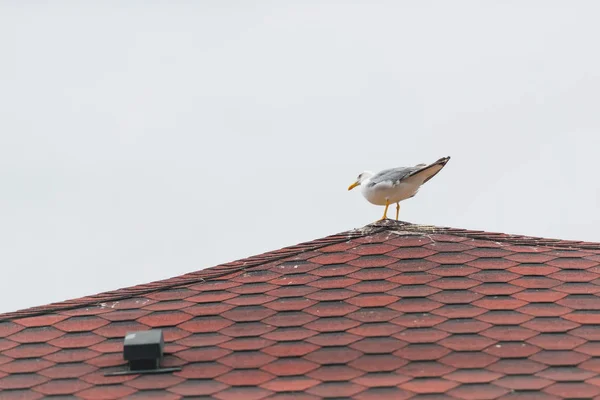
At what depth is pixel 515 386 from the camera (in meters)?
6.31

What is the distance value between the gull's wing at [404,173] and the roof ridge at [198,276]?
27.4 inches

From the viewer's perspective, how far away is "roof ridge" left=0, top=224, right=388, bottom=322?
784 centimetres

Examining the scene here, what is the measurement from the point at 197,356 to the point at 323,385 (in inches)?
35.8

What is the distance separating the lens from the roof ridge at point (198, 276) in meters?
7.84

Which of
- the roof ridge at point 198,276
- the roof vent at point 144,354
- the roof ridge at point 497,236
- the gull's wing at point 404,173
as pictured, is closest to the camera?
the roof vent at point 144,354

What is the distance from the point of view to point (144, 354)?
677cm

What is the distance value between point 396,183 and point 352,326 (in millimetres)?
2291

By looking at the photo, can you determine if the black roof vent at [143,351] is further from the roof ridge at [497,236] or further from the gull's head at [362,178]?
the gull's head at [362,178]

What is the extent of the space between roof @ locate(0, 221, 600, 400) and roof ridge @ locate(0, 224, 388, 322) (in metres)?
0.02

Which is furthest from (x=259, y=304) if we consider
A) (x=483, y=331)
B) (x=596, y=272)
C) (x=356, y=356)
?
(x=596, y=272)

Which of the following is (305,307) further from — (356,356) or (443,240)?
(443,240)

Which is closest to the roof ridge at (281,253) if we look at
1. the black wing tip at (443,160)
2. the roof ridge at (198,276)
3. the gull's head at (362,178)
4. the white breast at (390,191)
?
the roof ridge at (198,276)

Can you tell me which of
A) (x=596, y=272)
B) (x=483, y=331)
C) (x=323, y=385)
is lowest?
(x=323, y=385)

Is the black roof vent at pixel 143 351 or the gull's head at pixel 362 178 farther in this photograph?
the gull's head at pixel 362 178
